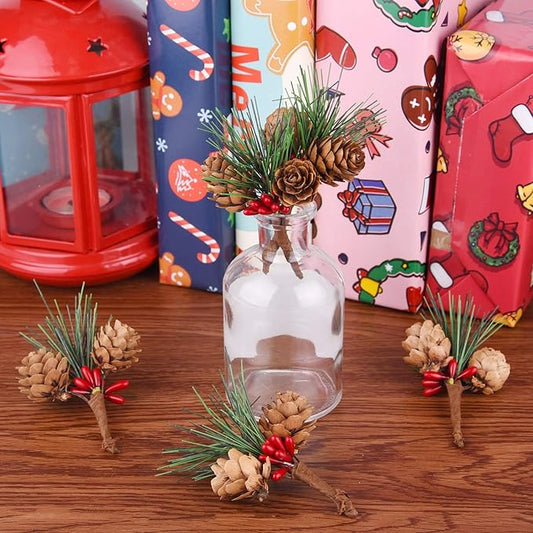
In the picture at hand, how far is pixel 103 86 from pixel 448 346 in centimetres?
40

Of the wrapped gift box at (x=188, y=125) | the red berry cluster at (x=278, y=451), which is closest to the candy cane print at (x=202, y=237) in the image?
the wrapped gift box at (x=188, y=125)

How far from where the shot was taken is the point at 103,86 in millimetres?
932

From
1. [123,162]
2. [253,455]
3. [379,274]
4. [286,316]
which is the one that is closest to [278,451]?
[253,455]

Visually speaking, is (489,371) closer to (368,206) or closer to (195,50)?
(368,206)

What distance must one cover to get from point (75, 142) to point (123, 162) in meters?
0.10

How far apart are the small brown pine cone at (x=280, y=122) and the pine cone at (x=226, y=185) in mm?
38

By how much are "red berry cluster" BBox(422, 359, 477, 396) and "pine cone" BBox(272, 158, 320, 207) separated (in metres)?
0.21

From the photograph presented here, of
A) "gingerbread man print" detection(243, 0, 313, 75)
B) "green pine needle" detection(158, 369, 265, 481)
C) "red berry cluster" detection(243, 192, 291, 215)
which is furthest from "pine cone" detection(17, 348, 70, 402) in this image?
"gingerbread man print" detection(243, 0, 313, 75)

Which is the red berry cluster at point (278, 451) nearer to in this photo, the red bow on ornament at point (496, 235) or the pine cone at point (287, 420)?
the pine cone at point (287, 420)

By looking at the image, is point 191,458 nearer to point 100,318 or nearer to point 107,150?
point 100,318

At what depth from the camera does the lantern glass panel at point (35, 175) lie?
37.6 inches

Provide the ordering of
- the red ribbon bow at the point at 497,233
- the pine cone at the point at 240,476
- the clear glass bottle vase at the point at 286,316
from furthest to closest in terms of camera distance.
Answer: the red ribbon bow at the point at 497,233
the clear glass bottle vase at the point at 286,316
the pine cone at the point at 240,476

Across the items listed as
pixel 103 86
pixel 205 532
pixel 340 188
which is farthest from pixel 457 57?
pixel 205 532

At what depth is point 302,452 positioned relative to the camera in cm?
75
